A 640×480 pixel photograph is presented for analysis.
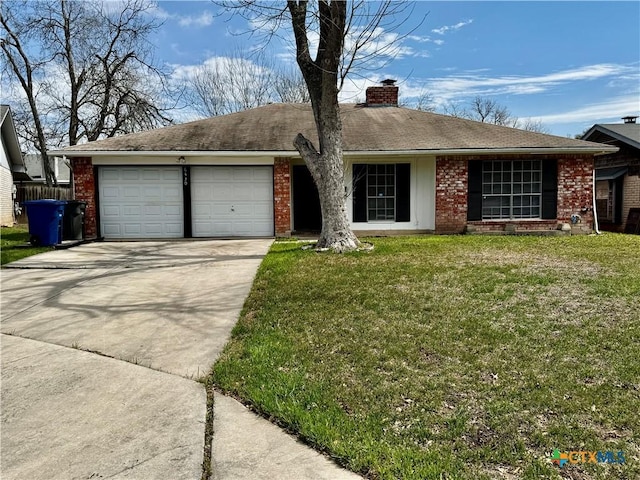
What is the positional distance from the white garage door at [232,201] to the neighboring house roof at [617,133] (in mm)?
14220

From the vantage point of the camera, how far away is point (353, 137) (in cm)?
1385

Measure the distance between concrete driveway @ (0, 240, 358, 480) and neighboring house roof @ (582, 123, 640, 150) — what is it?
56.9 feet


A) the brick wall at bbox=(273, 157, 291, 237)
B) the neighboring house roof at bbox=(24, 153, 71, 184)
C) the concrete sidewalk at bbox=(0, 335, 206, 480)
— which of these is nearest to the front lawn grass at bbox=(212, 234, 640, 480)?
the concrete sidewalk at bbox=(0, 335, 206, 480)

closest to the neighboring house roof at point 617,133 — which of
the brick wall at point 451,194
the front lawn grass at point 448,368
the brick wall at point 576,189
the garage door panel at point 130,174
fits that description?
the brick wall at point 576,189

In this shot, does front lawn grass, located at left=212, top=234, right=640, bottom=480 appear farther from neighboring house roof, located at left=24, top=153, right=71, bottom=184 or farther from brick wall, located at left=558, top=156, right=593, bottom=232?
neighboring house roof, located at left=24, top=153, right=71, bottom=184

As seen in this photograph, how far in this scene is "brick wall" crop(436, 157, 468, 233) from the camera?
13336mm

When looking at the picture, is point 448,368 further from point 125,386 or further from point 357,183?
point 357,183

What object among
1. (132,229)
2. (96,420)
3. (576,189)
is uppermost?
(576,189)

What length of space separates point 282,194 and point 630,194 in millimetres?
14087

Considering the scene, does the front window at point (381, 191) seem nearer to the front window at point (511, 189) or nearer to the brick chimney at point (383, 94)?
the front window at point (511, 189)

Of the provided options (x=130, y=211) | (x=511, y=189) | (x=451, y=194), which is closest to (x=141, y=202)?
(x=130, y=211)

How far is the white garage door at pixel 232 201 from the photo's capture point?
1324cm

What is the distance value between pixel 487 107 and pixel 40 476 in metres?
49.6

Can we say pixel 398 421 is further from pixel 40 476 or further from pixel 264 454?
pixel 40 476
